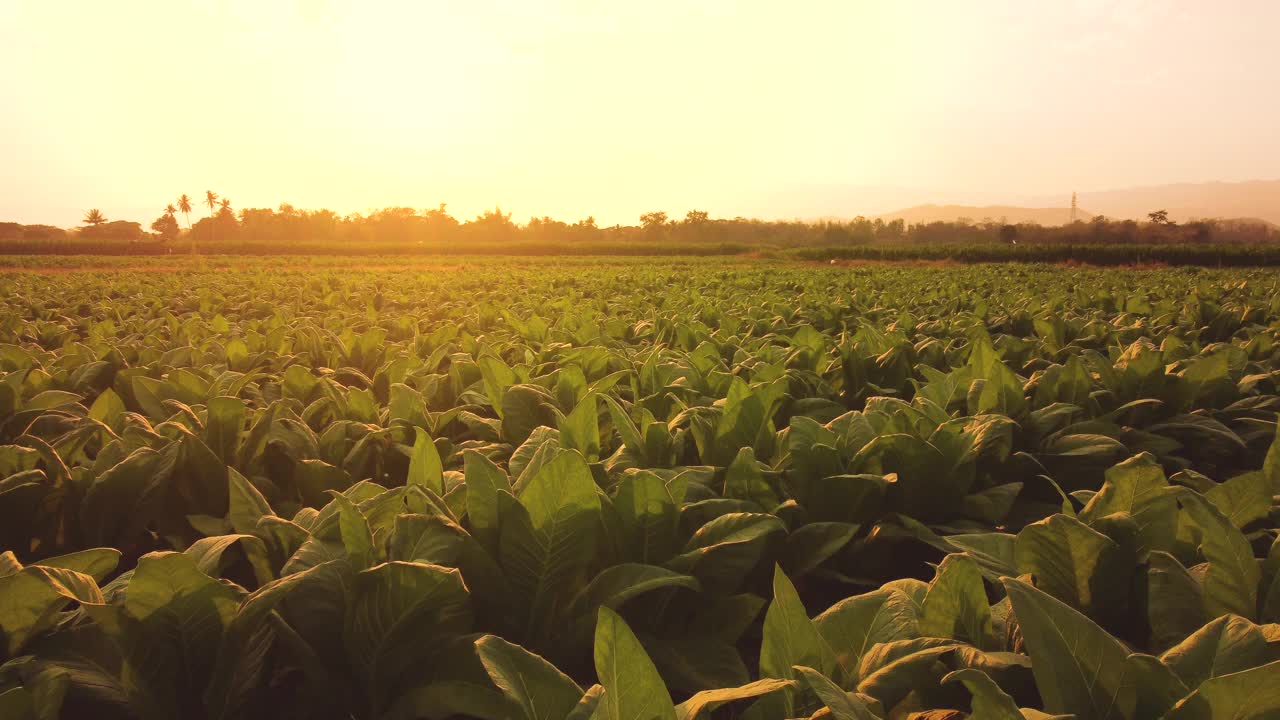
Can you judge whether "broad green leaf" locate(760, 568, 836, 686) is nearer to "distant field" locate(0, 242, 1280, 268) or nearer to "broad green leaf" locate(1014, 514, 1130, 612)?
"broad green leaf" locate(1014, 514, 1130, 612)

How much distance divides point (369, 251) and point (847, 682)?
7215 cm

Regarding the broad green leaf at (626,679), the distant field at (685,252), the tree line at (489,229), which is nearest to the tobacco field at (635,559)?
the broad green leaf at (626,679)

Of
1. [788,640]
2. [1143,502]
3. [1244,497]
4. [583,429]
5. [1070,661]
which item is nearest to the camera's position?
[1070,661]

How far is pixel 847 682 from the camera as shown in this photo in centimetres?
109

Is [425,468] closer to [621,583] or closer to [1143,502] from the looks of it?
[621,583]

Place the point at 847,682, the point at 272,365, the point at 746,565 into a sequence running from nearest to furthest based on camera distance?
the point at 847,682, the point at 746,565, the point at 272,365

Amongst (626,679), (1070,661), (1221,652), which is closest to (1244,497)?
(1221,652)

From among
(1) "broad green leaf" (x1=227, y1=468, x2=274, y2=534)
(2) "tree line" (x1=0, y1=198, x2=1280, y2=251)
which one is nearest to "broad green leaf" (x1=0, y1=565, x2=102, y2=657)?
(1) "broad green leaf" (x1=227, y1=468, x2=274, y2=534)

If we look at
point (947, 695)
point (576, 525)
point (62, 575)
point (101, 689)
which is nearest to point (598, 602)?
point (576, 525)

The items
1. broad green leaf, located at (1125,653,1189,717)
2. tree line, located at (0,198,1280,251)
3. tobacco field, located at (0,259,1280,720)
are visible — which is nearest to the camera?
broad green leaf, located at (1125,653,1189,717)

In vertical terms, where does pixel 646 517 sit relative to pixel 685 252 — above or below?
below

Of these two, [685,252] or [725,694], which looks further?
[685,252]

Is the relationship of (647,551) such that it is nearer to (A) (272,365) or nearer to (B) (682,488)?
(B) (682,488)

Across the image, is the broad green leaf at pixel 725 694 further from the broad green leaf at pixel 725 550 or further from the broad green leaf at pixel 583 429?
the broad green leaf at pixel 583 429
